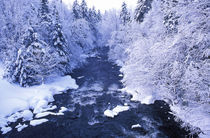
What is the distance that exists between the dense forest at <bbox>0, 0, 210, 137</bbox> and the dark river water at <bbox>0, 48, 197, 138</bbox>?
107 centimetres

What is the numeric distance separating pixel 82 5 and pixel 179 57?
45603mm

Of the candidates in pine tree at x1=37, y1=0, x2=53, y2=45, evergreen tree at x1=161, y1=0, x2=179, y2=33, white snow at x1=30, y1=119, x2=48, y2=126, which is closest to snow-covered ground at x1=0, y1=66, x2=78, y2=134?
white snow at x1=30, y1=119, x2=48, y2=126

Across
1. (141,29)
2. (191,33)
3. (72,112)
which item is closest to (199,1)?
(191,33)

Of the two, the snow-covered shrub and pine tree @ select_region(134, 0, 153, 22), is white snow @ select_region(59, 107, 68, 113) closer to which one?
the snow-covered shrub

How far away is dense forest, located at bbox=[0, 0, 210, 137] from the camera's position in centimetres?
639

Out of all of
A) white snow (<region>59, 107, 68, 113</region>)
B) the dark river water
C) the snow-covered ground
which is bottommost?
the dark river water

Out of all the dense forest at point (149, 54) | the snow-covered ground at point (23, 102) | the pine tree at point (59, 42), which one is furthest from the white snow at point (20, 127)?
the pine tree at point (59, 42)

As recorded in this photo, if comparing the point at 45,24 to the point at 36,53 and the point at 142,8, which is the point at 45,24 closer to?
the point at 36,53

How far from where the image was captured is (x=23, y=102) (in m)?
15.2

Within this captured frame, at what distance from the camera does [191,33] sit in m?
6.40

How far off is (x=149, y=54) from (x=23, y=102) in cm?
1308

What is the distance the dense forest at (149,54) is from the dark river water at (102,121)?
1.07m

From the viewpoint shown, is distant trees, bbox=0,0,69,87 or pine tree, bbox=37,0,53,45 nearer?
distant trees, bbox=0,0,69,87

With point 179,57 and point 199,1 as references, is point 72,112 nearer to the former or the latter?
point 179,57
